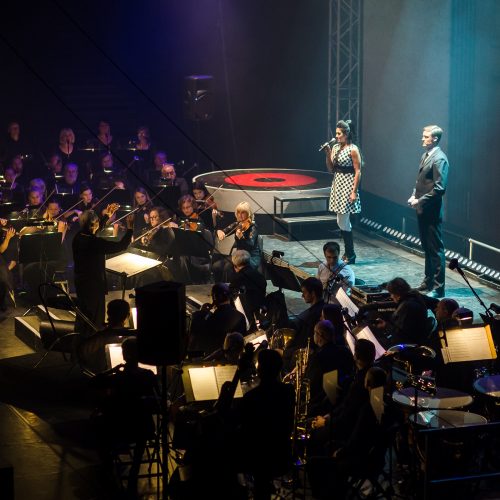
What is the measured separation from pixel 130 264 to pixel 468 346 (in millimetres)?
4400

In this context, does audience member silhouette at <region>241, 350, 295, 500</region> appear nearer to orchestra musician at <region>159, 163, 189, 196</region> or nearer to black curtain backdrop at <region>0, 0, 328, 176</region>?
orchestra musician at <region>159, 163, 189, 196</region>

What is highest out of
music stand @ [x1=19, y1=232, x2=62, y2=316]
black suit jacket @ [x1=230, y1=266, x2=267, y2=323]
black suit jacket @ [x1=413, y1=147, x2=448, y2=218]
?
black suit jacket @ [x1=413, y1=147, x2=448, y2=218]

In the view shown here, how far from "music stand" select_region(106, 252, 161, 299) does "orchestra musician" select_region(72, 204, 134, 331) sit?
0.56 m

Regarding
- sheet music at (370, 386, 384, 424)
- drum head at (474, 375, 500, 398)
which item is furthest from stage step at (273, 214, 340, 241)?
sheet music at (370, 386, 384, 424)

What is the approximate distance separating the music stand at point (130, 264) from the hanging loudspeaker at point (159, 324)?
13.2ft

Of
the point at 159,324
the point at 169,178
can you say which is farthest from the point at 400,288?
the point at 169,178

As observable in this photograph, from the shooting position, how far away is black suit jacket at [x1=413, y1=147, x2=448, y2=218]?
11117mm

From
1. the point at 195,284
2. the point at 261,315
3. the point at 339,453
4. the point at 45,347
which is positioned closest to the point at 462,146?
the point at 195,284

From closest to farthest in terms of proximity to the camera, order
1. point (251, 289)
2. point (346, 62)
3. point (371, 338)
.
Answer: point (371, 338) < point (251, 289) < point (346, 62)

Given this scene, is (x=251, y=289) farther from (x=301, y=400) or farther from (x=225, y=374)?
(x=225, y=374)

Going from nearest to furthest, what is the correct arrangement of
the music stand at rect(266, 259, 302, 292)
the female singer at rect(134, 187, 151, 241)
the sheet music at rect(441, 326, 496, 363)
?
1. the sheet music at rect(441, 326, 496, 363)
2. the music stand at rect(266, 259, 302, 292)
3. the female singer at rect(134, 187, 151, 241)

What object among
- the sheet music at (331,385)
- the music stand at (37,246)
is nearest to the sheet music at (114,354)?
the sheet music at (331,385)

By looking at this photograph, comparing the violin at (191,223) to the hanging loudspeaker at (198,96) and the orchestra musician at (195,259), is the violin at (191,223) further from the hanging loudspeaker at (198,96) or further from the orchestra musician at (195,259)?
the hanging loudspeaker at (198,96)

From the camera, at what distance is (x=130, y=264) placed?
11.0 meters
